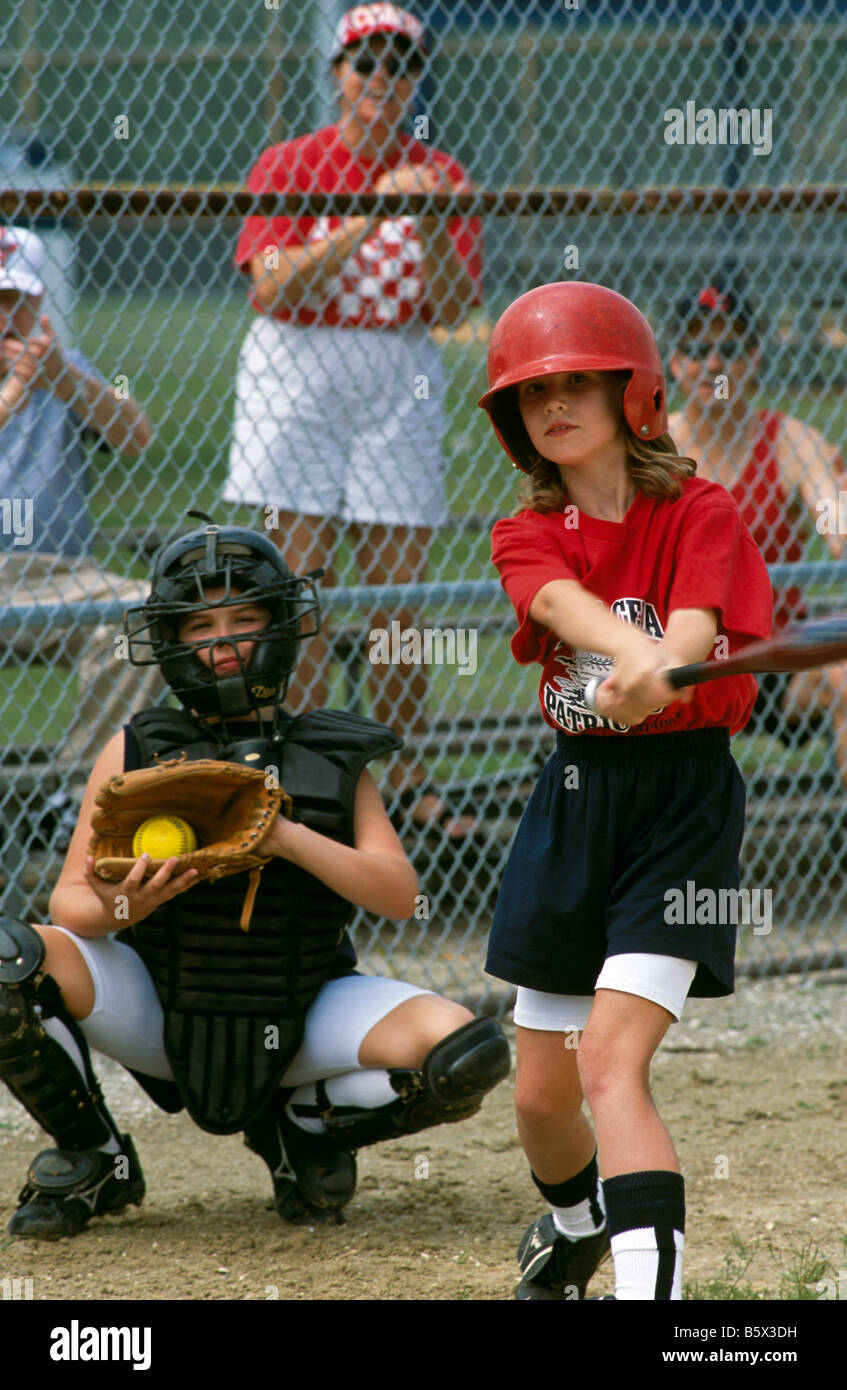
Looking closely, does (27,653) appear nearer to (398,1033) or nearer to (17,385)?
(17,385)

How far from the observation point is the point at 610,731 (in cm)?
229

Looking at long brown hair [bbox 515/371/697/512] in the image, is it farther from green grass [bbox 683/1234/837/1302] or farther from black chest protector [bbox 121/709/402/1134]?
green grass [bbox 683/1234/837/1302]

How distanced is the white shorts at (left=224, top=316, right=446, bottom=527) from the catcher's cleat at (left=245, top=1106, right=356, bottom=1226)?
1.94 m

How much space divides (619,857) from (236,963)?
0.86 m

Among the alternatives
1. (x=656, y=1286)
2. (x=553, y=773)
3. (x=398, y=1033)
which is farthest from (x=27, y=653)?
(x=656, y=1286)

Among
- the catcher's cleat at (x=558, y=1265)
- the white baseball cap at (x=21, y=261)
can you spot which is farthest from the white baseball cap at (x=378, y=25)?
the catcher's cleat at (x=558, y=1265)

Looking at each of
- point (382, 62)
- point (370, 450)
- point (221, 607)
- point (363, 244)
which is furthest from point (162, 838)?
point (382, 62)

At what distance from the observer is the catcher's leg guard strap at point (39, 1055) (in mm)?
2631

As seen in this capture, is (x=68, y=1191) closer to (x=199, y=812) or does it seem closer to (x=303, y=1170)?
(x=303, y=1170)

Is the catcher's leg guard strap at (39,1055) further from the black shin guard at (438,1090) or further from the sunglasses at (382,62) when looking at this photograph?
the sunglasses at (382,62)

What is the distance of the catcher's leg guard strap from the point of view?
2.63m

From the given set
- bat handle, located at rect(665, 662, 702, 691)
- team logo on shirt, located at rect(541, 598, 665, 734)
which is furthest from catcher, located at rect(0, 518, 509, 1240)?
bat handle, located at rect(665, 662, 702, 691)

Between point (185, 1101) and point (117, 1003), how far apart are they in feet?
0.70

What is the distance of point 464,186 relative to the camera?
4129mm
